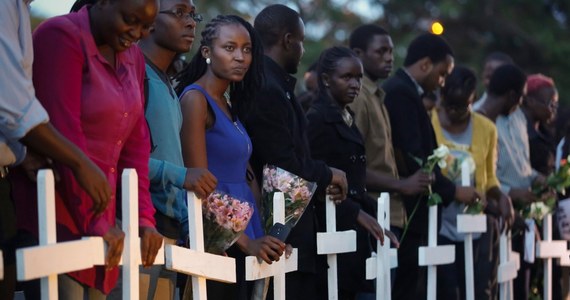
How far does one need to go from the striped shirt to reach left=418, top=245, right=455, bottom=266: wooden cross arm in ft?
6.39

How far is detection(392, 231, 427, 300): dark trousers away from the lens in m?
9.33

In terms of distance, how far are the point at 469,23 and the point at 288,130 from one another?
18825mm

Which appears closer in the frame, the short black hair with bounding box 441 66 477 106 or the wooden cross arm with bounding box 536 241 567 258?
the short black hair with bounding box 441 66 477 106

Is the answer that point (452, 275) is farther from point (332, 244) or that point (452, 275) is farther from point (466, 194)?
point (332, 244)

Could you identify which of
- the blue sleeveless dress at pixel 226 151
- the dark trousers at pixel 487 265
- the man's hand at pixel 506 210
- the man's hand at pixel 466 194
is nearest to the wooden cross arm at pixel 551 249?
the man's hand at pixel 506 210

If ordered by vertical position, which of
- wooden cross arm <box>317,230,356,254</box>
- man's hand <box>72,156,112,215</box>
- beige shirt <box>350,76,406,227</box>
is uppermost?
beige shirt <box>350,76,406,227</box>

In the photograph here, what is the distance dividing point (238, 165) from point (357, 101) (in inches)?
97.1

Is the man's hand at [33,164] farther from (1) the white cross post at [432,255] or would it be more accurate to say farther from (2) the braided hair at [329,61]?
(1) the white cross post at [432,255]

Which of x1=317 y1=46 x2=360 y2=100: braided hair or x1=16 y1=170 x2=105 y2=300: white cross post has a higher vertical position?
x1=317 y1=46 x2=360 y2=100: braided hair

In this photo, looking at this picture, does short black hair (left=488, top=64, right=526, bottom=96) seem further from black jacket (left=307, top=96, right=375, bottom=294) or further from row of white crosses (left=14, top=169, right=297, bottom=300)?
row of white crosses (left=14, top=169, right=297, bottom=300)

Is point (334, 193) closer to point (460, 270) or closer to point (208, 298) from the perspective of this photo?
point (208, 298)

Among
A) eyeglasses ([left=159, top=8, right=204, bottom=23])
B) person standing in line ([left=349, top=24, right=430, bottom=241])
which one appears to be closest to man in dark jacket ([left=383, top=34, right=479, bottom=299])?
person standing in line ([left=349, top=24, right=430, bottom=241])

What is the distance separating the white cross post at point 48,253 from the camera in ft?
14.9

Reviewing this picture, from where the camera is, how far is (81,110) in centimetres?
515
